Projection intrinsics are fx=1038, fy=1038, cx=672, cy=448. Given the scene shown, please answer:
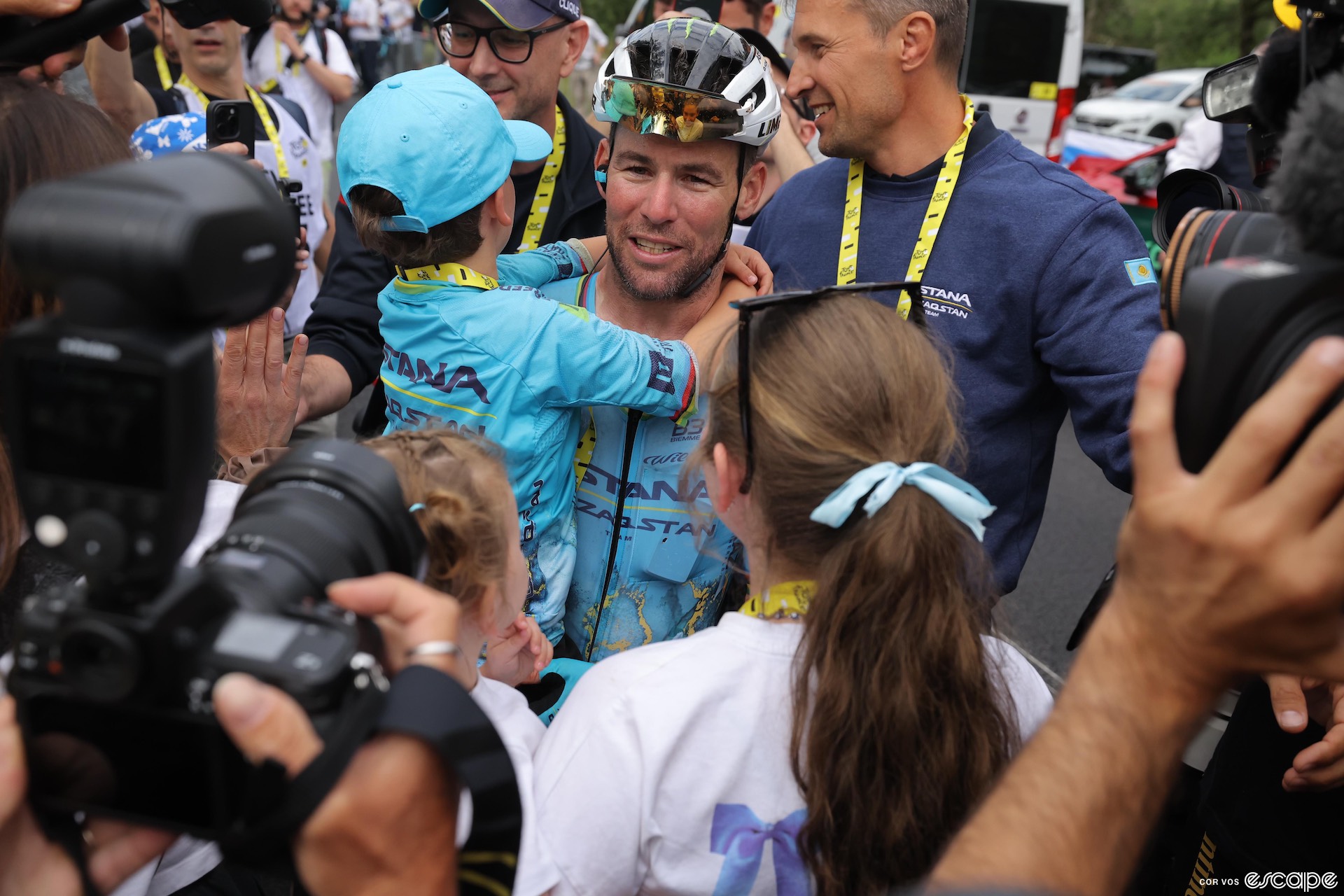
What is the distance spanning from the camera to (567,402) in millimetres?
2174

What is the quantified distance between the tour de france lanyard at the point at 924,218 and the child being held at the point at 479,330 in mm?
525

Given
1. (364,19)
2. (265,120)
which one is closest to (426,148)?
(265,120)

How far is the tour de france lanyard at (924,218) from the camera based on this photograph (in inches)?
94.9

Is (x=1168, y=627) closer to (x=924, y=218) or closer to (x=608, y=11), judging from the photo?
(x=924, y=218)

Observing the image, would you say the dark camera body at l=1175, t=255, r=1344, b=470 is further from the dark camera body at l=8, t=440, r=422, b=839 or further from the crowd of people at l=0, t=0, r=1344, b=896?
the dark camera body at l=8, t=440, r=422, b=839

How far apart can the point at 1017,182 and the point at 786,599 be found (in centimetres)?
130

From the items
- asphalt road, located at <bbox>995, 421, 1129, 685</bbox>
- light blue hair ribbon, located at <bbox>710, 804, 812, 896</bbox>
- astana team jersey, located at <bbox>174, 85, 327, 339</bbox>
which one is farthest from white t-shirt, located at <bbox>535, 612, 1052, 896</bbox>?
astana team jersey, located at <bbox>174, 85, 327, 339</bbox>

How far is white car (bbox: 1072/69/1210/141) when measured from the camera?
51.0 feet

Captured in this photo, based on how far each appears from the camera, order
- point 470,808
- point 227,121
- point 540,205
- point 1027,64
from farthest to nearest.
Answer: point 1027,64 → point 540,205 → point 227,121 → point 470,808

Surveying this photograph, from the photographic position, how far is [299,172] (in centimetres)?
484

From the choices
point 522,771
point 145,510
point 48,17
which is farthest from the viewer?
point 48,17

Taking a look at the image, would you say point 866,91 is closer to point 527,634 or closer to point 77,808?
point 527,634

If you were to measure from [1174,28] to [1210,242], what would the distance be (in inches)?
1246

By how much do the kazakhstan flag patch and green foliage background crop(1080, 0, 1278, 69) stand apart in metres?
23.9
